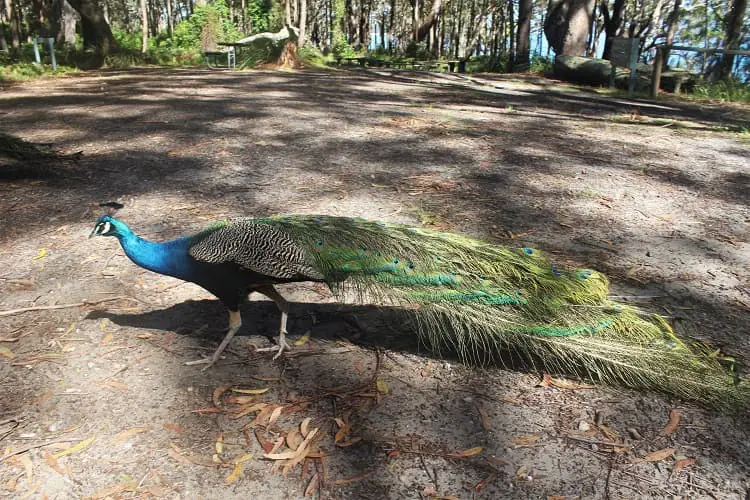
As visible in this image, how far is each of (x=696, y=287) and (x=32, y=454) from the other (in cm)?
382

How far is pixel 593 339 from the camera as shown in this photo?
8.61 feet

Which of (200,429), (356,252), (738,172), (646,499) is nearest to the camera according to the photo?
(646,499)

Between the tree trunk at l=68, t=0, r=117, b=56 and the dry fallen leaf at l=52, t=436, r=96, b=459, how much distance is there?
17491mm

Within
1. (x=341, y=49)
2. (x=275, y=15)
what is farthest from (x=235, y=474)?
(x=341, y=49)

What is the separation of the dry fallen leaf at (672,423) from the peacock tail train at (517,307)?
0.09 m

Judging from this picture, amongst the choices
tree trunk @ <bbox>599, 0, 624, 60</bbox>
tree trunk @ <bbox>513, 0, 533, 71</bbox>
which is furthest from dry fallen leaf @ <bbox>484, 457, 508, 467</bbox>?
tree trunk @ <bbox>599, 0, 624, 60</bbox>

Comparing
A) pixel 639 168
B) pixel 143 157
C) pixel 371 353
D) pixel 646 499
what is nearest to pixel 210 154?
pixel 143 157

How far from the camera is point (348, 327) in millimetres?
3375

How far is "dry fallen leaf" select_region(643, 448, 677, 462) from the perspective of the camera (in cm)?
235

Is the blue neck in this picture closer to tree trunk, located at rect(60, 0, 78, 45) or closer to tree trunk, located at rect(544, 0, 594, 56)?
tree trunk, located at rect(544, 0, 594, 56)

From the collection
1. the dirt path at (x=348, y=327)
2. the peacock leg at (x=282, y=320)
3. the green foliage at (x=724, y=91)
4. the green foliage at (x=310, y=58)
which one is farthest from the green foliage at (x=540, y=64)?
the peacock leg at (x=282, y=320)

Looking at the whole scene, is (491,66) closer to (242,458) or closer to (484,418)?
(484,418)

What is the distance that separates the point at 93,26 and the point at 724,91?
17098 millimetres

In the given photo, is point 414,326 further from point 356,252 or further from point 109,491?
point 109,491
